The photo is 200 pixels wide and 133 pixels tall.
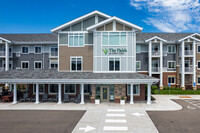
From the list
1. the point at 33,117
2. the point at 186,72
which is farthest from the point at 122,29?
the point at 186,72

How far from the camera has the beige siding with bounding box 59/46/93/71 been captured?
21.8 m

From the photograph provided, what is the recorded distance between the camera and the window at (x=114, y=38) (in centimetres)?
2094

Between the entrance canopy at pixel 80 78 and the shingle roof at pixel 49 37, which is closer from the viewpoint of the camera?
the entrance canopy at pixel 80 78

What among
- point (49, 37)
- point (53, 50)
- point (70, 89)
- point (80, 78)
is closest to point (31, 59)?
point (53, 50)

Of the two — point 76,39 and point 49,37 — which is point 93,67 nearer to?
point 76,39

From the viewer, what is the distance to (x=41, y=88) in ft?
73.6

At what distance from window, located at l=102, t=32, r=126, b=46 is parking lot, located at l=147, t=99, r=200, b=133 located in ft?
30.5

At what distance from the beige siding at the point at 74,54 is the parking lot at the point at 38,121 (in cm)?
743

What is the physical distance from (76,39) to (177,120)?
14.9 m

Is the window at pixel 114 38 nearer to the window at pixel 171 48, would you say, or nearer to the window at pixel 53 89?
the window at pixel 53 89

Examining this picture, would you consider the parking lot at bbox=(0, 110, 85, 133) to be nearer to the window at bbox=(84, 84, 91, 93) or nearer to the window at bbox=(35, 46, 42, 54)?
the window at bbox=(84, 84, 91, 93)

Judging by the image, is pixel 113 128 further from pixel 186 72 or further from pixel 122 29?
pixel 186 72

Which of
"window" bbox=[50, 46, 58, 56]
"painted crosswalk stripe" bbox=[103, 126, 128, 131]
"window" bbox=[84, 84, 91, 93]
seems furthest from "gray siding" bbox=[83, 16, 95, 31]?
"painted crosswalk stripe" bbox=[103, 126, 128, 131]

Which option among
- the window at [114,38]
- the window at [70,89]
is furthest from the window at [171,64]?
the window at [70,89]
